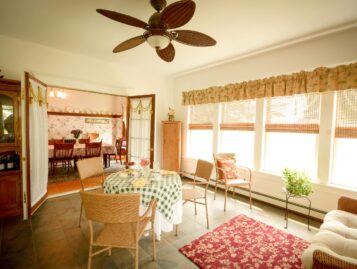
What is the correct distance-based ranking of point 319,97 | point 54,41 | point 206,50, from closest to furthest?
point 319,97 < point 54,41 < point 206,50

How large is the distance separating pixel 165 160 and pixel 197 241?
278 centimetres

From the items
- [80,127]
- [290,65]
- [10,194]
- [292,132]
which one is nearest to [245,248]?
[292,132]

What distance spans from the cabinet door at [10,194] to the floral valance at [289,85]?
3.75m

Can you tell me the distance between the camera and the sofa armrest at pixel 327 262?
100 cm

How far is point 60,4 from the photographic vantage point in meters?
2.14

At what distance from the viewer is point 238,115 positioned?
3.91 meters

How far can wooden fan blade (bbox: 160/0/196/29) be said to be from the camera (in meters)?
1.34

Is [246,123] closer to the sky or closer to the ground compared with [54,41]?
closer to the ground

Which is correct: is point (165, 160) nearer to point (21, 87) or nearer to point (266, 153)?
point (266, 153)

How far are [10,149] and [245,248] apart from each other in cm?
353

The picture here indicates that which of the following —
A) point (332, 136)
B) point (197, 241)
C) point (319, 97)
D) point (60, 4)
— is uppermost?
point (60, 4)

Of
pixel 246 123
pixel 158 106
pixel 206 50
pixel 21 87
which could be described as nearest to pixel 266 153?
pixel 246 123

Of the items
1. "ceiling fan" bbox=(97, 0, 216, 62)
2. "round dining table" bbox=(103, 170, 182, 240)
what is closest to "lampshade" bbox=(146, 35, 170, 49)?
"ceiling fan" bbox=(97, 0, 216, 62)

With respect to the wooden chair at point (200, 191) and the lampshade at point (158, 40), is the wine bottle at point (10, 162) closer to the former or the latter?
the wooden chair at point (200, 191)
